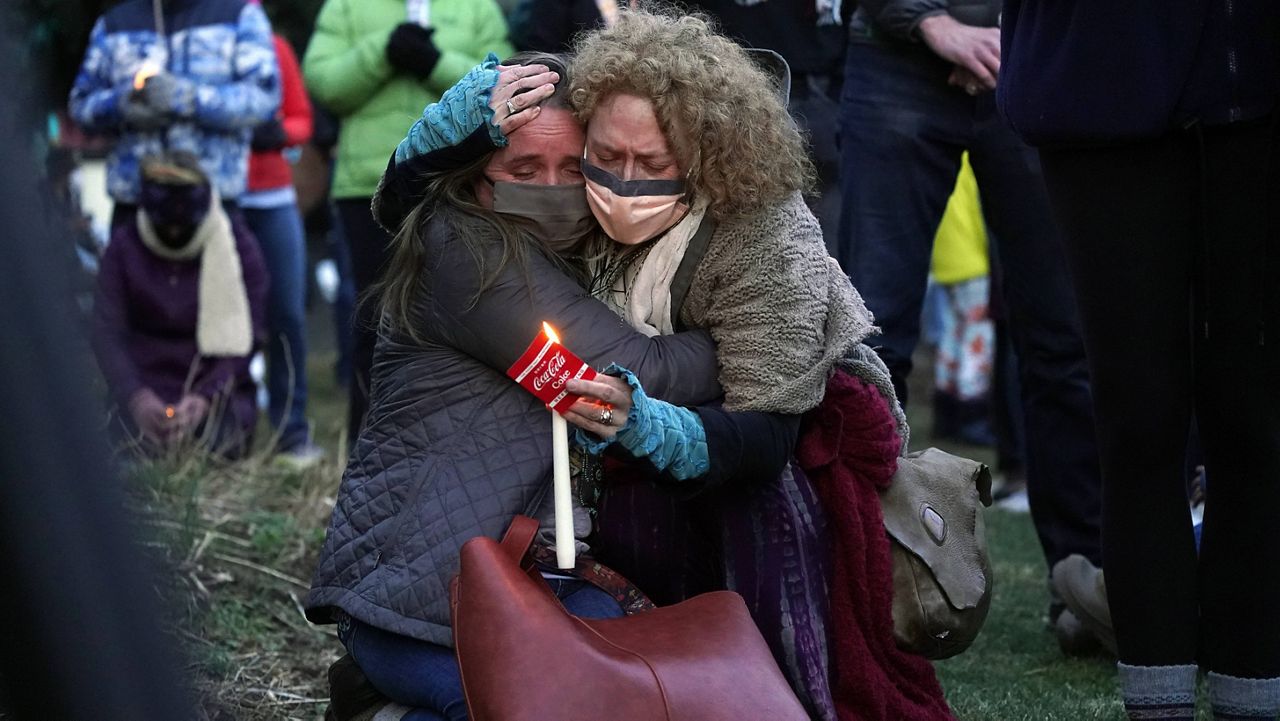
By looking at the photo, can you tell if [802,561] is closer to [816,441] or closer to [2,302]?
[816,441]

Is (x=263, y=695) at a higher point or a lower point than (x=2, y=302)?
lower

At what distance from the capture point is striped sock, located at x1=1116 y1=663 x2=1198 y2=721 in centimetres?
258

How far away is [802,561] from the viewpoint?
251 centimetres

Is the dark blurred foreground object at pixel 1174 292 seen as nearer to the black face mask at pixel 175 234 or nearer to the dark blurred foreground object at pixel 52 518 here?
the dark blurred foreground object at pixel 52 518

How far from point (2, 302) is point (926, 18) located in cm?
268

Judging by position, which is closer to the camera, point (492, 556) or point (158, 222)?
point (492, 556)

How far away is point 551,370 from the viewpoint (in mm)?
2178

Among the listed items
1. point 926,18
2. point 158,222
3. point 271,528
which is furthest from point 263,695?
point 158,222

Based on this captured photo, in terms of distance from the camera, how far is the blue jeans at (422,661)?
2363mm

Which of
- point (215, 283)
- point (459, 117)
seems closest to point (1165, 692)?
point (459, 117)

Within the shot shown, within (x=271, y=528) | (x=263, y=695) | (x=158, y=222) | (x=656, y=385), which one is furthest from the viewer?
(x=158, y=222)

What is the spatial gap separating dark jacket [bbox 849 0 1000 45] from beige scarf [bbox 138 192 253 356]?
3.00 m

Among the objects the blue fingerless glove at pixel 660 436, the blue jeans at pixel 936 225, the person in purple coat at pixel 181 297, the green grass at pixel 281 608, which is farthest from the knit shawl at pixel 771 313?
the person in purple coat at pixel 181 297

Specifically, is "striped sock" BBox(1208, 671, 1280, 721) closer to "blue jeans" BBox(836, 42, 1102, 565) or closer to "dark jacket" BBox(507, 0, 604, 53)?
"blue jeans" BBox(836, 42, 1102, 565)
